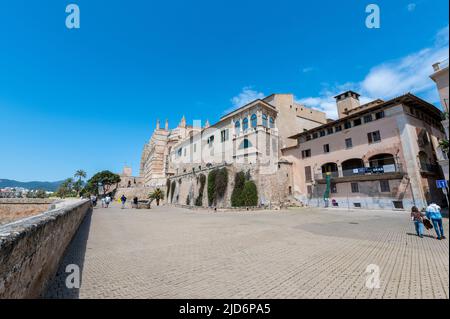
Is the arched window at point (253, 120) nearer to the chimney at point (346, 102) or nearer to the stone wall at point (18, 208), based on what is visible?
the chimney at point (346, 102)

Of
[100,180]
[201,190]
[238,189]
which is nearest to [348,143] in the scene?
[238,189]

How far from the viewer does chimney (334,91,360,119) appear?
3566 centimetres

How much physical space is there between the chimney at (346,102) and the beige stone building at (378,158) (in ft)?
41.4

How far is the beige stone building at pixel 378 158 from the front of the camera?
19609 millimetres

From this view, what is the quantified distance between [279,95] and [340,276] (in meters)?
33.9

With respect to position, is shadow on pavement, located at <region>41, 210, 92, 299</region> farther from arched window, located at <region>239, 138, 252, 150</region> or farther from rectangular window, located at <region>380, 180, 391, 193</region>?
rectangular window, located at <region>380, 180, 391, 193</region>

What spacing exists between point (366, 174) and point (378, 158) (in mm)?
2550

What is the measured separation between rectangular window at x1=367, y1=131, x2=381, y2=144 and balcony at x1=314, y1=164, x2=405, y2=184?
10.1 ft

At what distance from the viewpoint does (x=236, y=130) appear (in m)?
34.3

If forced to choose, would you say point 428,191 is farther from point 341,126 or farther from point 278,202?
point 278,202

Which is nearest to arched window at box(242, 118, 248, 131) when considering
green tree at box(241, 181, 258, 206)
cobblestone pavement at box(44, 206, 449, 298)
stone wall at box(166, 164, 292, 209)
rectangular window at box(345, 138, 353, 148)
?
stone wall at box(166, 164, 292, 209)

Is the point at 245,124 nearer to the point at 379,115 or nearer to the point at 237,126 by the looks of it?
the point at 237,126

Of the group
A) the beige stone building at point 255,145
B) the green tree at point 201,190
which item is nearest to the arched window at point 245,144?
the beige stone building at point 255,145
